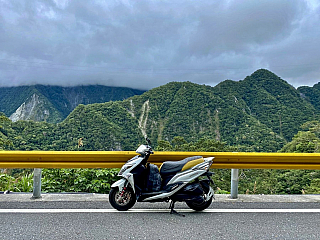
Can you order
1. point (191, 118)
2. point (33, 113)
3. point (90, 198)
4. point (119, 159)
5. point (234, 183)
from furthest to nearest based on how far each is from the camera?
point (33, 113) < point (191, 118) < point (234, 183) < point (90, 198) < point (119, 159)

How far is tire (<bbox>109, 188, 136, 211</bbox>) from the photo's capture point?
3.67 m

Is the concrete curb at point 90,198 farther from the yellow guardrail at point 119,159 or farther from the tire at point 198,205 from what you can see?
the tire at point 198,205

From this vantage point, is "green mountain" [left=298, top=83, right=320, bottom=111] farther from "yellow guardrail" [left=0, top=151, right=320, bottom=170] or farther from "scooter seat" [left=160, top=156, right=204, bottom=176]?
"scooter seat" [left=160, top=156, right=204, bottom=176]

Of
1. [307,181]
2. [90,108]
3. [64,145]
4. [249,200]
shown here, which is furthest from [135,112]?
[249,200]

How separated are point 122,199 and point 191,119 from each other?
123 m

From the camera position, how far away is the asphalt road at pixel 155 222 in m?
2.88

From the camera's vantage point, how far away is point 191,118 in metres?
126

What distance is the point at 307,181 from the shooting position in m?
22.2

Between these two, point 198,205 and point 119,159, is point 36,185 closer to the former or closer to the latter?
point 119,159

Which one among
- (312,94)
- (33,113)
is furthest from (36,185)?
(33,113)

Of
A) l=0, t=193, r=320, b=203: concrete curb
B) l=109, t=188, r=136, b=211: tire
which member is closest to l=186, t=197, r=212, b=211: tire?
l=0, t=193, r=320, b=203: concrete curb

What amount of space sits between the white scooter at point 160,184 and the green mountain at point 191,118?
68976 millimetres

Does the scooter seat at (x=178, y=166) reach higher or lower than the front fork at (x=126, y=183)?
higher

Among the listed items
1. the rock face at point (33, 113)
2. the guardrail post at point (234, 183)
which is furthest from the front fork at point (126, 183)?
the rock face at point (33, 113)
